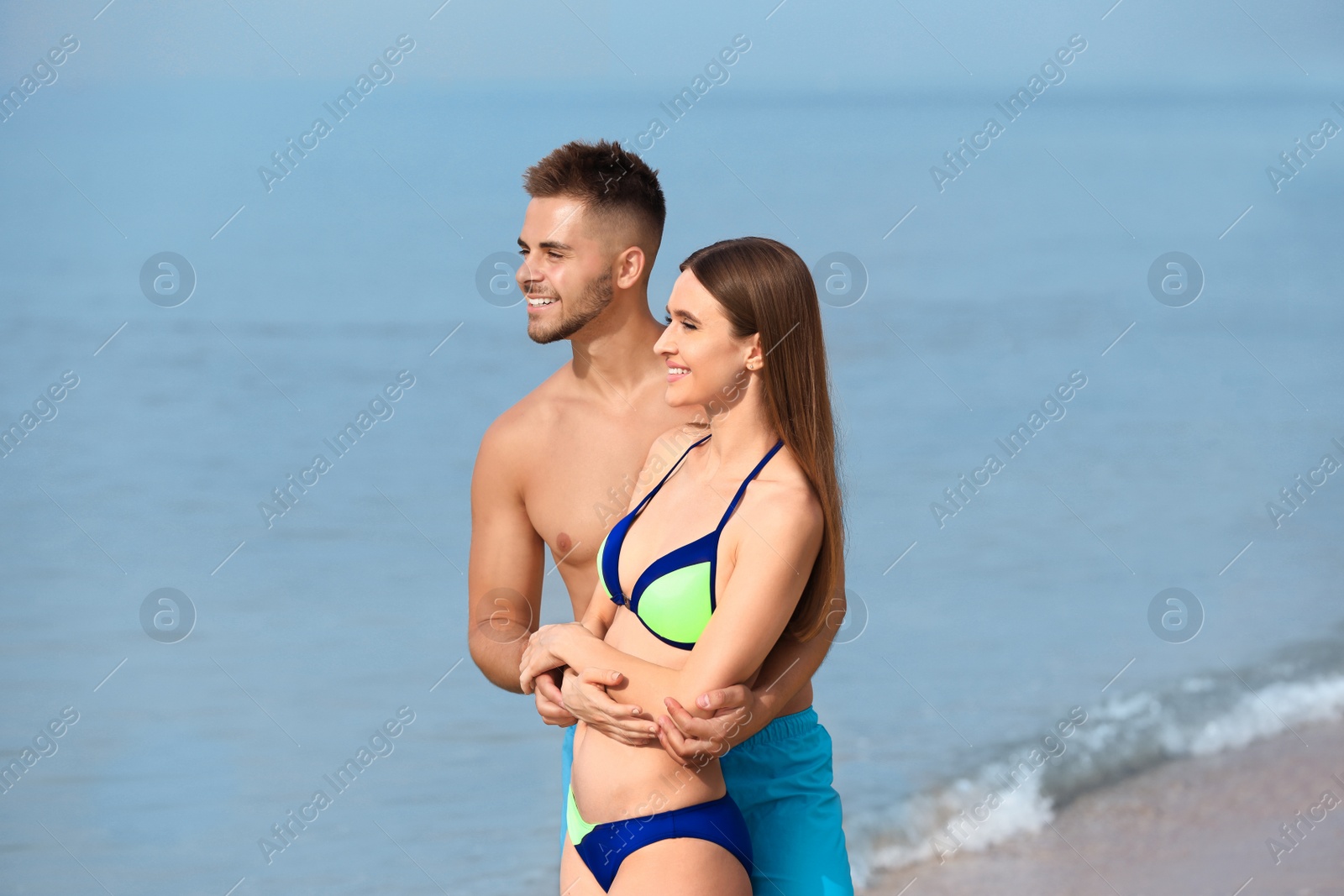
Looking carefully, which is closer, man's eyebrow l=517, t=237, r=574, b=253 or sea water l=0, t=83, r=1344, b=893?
man's eyebrow l=517, t=237, r=574, b=253

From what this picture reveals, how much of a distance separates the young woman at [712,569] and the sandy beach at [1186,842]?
350 cm

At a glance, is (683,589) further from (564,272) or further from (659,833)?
(564,272)

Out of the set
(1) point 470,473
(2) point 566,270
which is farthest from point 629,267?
(1) point 470,473

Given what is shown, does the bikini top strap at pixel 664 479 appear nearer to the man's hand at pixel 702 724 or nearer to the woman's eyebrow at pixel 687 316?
the woman's eyebrow at pixel 687 316

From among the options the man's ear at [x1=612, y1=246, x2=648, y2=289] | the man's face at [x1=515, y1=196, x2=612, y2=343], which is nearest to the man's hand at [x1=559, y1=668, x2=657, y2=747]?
the man's face at [x1=515, y1=196, x2=612, y2=343]

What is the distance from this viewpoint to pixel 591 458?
340 cm

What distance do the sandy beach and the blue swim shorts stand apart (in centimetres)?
305

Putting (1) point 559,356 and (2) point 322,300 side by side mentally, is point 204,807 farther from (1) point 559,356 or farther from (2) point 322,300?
(2) point 322,300

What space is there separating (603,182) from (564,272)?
0.25m

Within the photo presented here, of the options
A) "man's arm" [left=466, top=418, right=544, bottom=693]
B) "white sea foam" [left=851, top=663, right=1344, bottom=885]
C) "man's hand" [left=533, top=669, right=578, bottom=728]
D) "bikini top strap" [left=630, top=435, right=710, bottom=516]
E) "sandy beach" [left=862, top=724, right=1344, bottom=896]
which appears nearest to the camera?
"man's hand" [left=533, top=669, right=578, bottom=728]

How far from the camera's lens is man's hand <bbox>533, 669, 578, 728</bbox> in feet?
8.79

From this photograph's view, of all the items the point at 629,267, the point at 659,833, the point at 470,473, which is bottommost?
the point at 659,833

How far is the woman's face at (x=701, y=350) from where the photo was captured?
261 centimetres

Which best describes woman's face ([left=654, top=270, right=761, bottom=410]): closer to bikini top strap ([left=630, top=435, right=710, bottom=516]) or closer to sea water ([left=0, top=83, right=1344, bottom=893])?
bikini top strap ([left=630, top=435, right=710, bottom=516])
